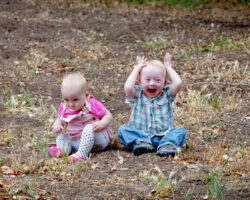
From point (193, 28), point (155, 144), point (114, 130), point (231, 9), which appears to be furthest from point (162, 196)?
point (231, 9)

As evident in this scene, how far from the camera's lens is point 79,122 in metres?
4.57

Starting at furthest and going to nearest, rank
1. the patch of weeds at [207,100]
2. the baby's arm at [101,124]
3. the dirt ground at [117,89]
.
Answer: the patch of weeds at [207,100] < the baby's arm at [101,124] < the dirt ground at [117,89]

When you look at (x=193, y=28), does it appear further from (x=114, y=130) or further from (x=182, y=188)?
(x=182, y=188)

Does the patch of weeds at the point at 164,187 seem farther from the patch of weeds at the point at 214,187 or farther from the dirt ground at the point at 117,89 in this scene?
the patch of weeds at the point at 214,187

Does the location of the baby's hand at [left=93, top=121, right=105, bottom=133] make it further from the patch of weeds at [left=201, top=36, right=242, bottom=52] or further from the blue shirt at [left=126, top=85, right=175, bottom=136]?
the patch of weeds at [left=201, top=36, right=242, bottom=52]

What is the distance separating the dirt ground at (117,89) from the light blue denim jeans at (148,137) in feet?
0.44

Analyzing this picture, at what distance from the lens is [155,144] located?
4.54 m

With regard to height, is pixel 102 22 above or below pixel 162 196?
above

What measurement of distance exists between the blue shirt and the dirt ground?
11.2 inches

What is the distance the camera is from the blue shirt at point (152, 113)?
4578 mm

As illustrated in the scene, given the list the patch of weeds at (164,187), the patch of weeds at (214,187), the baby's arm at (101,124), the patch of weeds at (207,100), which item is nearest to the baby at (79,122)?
the baby's arm at (101,124)

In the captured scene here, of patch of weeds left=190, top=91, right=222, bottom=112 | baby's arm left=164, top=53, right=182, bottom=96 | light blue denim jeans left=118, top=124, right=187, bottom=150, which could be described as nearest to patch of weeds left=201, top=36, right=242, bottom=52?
patch of weeds left=190, top=91, right=222, bottom=112

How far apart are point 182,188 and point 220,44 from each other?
5.28 m

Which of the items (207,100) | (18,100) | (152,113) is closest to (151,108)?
(152,113)
